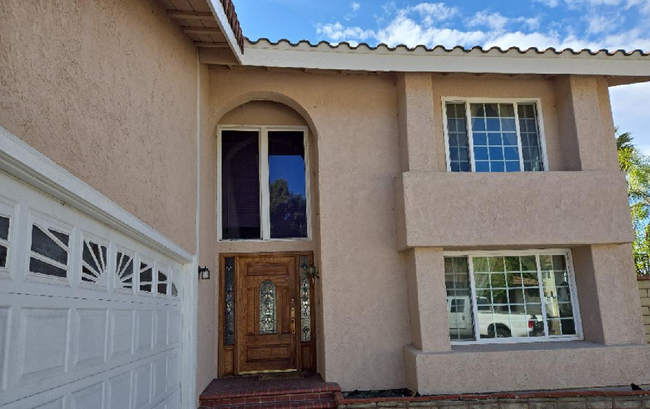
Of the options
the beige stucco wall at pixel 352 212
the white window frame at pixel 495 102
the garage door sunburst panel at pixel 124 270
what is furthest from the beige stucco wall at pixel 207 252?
the white window frame at pixel 495 102

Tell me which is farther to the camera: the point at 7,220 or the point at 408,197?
the point at 408,197

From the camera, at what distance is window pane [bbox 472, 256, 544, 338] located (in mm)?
8852

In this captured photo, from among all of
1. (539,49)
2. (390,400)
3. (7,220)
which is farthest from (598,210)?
(7,220)

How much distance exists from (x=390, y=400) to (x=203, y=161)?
4.72 metres

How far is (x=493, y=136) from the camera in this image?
947cm

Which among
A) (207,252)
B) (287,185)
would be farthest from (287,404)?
(287,185)

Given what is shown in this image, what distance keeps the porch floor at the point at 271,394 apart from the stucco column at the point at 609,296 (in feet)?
14.9

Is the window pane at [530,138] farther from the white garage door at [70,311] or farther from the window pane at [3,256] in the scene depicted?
the window pane at [3,256]

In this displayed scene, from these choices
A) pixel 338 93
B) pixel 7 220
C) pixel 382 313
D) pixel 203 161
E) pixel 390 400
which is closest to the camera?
pixel 7 220

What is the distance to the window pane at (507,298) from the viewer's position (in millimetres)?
8852

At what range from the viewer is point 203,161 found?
319 inches

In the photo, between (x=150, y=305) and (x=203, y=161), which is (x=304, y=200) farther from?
(x=150, y=305)

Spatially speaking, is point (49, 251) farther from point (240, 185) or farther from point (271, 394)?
point (240, 185)

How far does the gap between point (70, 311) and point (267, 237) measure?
604 cm
